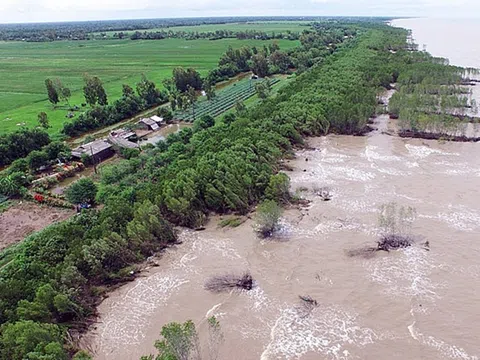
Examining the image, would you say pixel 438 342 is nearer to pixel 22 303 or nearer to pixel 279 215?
pixel 279 215

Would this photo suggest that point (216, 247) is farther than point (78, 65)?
No

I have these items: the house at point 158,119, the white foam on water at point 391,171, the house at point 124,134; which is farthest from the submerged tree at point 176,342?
the house at point 158,119

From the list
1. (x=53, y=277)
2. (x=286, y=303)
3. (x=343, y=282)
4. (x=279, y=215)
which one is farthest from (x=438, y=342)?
(x=53, y=277)

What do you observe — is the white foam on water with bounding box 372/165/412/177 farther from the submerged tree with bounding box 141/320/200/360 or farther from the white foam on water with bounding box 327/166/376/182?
the submerged tree with bounding box 141/320/200/360

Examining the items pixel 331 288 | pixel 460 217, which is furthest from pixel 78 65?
pixel 331 288

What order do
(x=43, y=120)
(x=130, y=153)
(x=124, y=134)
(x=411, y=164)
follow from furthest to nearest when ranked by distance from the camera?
(x=43, y=120) → (x=124, y=134) → (x=130, y=153) → (x=411, y=164)

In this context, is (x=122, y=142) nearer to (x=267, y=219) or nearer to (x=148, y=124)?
(x=148, y=124)

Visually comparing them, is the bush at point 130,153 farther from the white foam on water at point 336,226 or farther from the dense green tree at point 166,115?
the white foam on water at point 336,226
